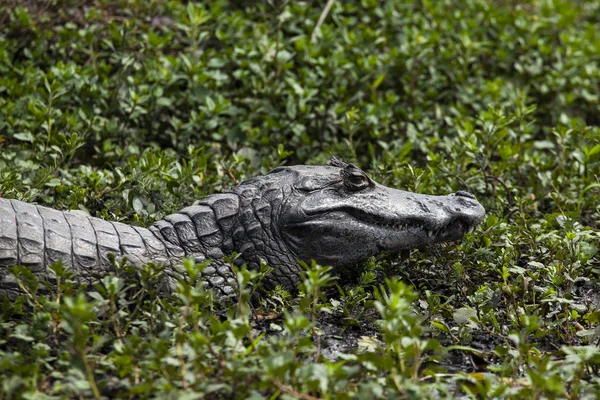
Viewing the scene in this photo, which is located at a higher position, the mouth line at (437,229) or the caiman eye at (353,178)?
the caiman eye at (353,178)

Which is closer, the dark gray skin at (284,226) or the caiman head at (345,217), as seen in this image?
the dark gray skin at (284,226)

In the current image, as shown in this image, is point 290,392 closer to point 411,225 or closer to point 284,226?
point 284,226

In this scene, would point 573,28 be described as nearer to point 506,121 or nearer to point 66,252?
point 506,121

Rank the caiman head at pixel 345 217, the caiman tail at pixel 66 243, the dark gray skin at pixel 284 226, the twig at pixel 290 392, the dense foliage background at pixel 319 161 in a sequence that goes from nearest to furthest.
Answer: the twig at pixel 290 392, the dense foliage background at pixel 319 161, the caiman tail at pixel 66 243, the dark gray skin at pixel 284 226, the caiman head at pixel 345 217

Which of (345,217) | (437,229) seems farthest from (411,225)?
(345,217)

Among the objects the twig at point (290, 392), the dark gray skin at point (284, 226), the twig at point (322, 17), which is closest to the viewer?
the twig at point (290, 392)

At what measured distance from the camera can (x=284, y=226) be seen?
3.99 m

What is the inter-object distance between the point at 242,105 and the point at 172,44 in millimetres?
914

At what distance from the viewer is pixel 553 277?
4.00 m

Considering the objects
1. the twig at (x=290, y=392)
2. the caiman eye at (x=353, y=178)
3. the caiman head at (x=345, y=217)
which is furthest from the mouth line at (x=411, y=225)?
the twig at (x=290, y=392)

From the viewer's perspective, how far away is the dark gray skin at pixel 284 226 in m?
3.84

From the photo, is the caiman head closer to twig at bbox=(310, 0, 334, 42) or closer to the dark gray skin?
the dark gray skin

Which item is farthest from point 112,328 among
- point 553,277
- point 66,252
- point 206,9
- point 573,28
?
point 573,28

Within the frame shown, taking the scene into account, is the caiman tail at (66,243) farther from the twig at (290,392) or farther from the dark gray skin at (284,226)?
the twig at (290,392)
